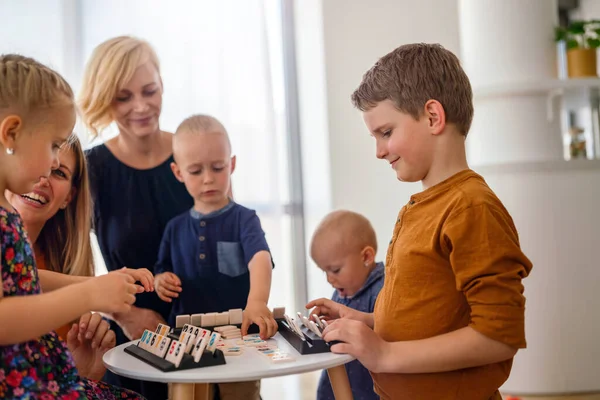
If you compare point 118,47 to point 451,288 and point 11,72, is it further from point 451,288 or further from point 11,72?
point 451,288

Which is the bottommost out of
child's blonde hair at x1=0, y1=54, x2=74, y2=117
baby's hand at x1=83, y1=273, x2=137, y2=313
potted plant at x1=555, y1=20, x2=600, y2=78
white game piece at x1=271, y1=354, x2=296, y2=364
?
white game piece at x1=271, y1=354, x2=296, y2=364

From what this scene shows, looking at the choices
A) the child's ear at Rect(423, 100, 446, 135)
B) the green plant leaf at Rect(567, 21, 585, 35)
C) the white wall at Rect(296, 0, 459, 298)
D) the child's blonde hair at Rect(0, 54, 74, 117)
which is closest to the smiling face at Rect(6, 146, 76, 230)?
the child's blonde hair at Rect(0, 54, 74, 117)

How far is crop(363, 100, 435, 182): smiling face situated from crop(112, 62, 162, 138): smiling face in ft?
2.97

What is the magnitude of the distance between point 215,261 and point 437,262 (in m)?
0.81

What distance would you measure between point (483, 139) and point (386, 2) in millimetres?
1145

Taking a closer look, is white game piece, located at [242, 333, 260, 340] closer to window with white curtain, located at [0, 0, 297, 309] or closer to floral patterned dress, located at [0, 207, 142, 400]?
floral patterned dress, located at [0, 207, 142, 400]

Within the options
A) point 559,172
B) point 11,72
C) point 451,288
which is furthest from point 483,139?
point 11,72

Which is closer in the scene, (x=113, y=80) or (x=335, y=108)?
(x=113, y=80)

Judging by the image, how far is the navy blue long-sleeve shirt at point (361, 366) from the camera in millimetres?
1868

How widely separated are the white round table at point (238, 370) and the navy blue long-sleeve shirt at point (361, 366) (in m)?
0.62

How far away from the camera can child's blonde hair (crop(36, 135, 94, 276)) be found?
1.72 metres

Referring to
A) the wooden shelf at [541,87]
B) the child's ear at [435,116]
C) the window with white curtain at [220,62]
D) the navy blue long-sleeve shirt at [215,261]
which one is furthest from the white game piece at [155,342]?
the wooden shelf at [541,87]

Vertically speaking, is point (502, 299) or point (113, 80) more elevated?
point (113, 80)

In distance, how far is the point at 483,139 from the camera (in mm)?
2846
